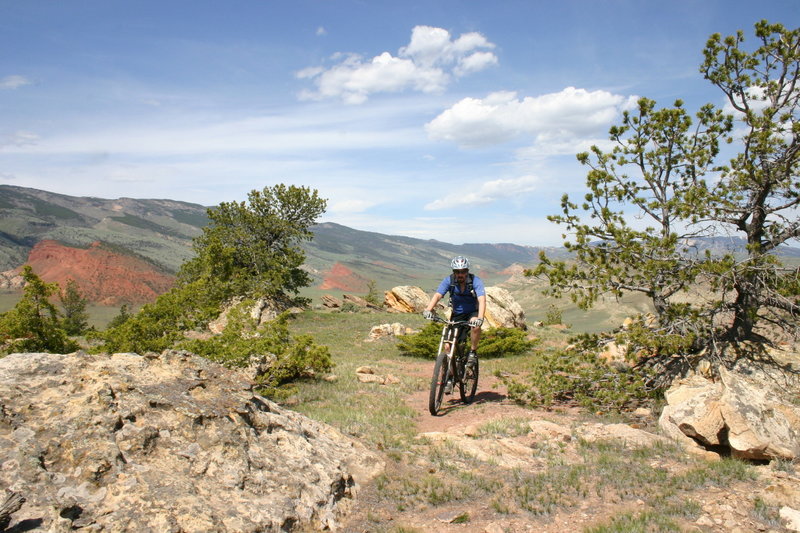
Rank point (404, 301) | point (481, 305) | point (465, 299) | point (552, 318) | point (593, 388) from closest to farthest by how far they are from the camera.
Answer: point (481, 305) < point (465, 299) < point (593, 388) < point (552, 318) < point (404, 301)

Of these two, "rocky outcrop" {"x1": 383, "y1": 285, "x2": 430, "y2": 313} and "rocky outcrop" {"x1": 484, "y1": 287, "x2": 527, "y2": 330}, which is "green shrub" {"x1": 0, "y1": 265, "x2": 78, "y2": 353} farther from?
"rocky outcrop" {"x1": 383, "y1": 285, "x2": 430, "y2": 313}

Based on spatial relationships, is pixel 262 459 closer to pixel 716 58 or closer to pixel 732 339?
pixel 732 339

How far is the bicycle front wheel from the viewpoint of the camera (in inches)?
335

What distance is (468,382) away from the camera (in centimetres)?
1002

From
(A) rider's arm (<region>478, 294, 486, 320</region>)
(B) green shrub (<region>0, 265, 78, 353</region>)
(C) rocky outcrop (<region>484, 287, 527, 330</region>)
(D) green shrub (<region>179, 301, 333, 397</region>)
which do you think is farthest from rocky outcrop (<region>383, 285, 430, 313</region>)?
(B) green shrub (<region>0, 265, 78, 353</region>)

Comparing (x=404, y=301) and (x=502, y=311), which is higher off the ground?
(x=502, y=311)

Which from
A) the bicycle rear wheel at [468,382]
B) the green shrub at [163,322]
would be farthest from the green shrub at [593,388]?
the green shrub at [163,322]

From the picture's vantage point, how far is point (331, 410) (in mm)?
8945

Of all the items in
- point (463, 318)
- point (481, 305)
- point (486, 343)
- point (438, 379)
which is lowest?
point (486, 343)

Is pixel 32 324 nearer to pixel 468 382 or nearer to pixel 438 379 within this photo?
pixel 438 379

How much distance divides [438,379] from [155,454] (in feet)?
17.1

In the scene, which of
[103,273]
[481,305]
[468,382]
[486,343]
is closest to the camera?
[481,305]

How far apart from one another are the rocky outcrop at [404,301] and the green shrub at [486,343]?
20844 mm

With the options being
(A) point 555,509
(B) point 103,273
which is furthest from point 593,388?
(B) point 103,273
